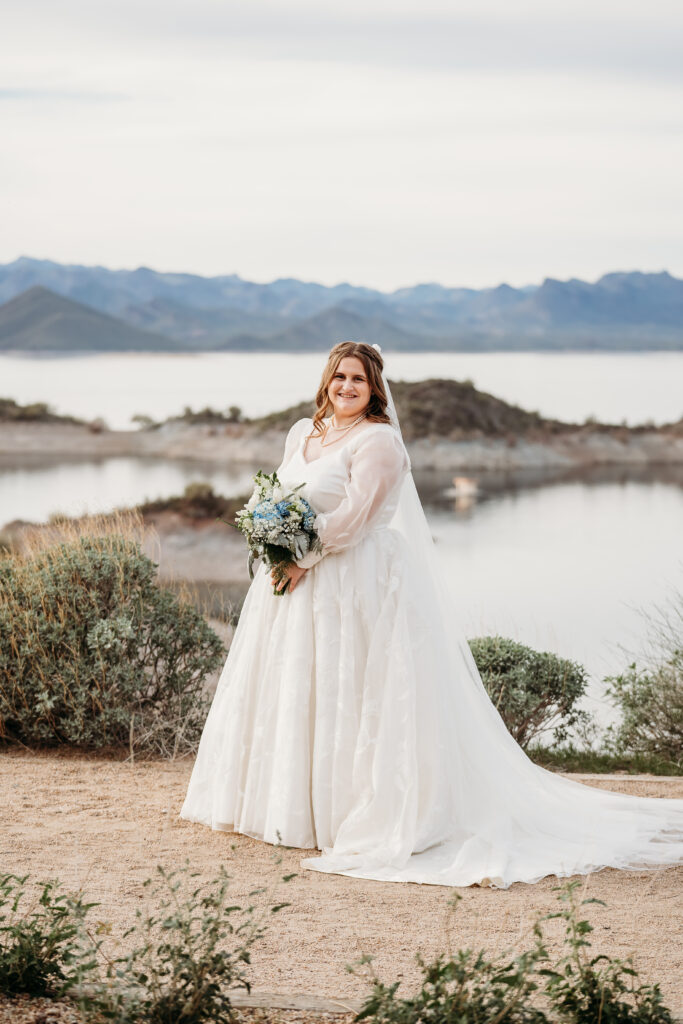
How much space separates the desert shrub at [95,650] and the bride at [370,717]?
5.40 ft

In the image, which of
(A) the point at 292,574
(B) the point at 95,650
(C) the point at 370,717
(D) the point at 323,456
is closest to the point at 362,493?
(D) the point at 323,456

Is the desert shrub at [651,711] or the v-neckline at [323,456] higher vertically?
the v-neckline at [323,456]

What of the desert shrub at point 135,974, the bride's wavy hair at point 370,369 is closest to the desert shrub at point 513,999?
the desert shrub at point 135,974

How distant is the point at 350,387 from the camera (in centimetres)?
481

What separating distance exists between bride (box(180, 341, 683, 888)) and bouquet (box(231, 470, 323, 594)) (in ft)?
0.19

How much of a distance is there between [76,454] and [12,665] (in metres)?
32.2

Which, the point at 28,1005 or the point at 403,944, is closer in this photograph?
the point at 28,1005

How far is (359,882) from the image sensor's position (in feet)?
13.9

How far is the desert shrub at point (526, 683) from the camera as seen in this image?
7.05 meters

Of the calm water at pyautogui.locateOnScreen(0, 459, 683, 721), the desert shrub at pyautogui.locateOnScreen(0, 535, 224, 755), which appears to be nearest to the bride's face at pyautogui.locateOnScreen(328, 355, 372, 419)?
the desert shrub at pyautogui.locateOnScreen(0, 535, 224, 755)

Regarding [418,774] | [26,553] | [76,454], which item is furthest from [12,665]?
[76,454]

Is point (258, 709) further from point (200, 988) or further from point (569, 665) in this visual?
point (569, 665)

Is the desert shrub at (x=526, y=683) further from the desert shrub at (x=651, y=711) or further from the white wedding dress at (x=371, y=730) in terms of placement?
the white wedding dress at (x=371, y=730)

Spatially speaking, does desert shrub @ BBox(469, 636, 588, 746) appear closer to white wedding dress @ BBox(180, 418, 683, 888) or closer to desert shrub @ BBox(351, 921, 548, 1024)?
white wedding dress @ BBox(180, 418, 683, 888)
